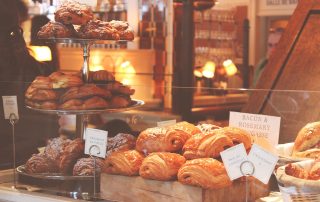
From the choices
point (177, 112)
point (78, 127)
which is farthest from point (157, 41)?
point (78, 127)

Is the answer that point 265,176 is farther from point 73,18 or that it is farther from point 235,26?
point 235,26

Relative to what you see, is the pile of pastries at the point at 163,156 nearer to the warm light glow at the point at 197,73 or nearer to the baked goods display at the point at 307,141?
the baked goods display at the point at 307,141

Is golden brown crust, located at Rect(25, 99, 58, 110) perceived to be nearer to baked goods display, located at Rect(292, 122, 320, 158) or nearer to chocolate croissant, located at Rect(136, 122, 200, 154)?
chocolate croissant, located at Rect(136, 122, 200, 154)

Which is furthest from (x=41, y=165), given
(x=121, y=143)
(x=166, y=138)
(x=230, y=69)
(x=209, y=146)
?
(x=230, y=69)

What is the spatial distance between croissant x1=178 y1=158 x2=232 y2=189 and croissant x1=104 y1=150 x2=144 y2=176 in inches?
7.7

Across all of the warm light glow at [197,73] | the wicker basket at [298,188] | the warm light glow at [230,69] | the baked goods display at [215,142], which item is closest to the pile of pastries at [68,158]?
the baked goods display at [215,142]

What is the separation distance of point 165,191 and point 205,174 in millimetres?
170

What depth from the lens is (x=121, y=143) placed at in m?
2.20

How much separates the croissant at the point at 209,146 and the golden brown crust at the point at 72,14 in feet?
2.69

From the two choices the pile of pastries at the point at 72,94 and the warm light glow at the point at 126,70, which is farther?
the warm light glow at the point at 126,70

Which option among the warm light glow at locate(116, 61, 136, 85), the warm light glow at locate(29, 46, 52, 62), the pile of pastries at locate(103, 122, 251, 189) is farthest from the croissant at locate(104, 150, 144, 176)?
the warm light glow at locate(116, 61, 136, 85)

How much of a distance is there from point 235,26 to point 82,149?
16.8ft

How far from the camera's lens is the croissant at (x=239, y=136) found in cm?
191

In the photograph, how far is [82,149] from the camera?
2.32m
